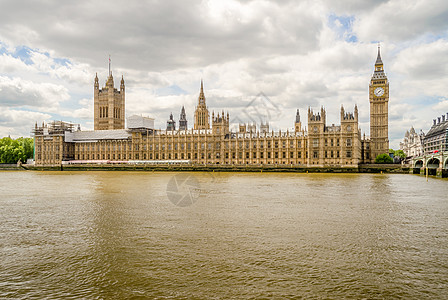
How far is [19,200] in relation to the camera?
89.7 ft

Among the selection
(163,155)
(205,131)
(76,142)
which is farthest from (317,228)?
(76,142)

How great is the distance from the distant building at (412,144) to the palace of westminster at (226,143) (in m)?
38.4

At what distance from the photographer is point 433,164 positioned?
6662 centimetres

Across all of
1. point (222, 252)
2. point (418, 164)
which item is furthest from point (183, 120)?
point (222, 252)

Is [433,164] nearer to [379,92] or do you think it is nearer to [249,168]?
[379,92]

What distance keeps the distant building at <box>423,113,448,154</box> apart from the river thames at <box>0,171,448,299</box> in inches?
3413

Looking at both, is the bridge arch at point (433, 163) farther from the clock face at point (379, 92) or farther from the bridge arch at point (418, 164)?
the clock face at point (379, 92)

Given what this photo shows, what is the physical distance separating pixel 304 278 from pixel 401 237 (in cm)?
751

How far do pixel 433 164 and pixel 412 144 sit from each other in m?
99.2

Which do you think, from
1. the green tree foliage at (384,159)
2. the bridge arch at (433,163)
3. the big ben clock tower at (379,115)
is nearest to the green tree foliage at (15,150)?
the green tree foliage at (384,159)

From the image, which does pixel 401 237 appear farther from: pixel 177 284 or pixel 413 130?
pixel 413 130

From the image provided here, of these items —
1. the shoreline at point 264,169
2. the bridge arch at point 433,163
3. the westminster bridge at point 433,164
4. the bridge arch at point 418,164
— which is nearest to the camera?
the westminster bridge at point 433,164

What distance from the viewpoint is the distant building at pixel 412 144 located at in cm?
13650

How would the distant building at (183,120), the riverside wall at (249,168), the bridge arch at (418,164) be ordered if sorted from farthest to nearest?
1. the distant building at (183,120)
2. the riverside wall at (249,168)
3. the bridge arch at (418,164)
